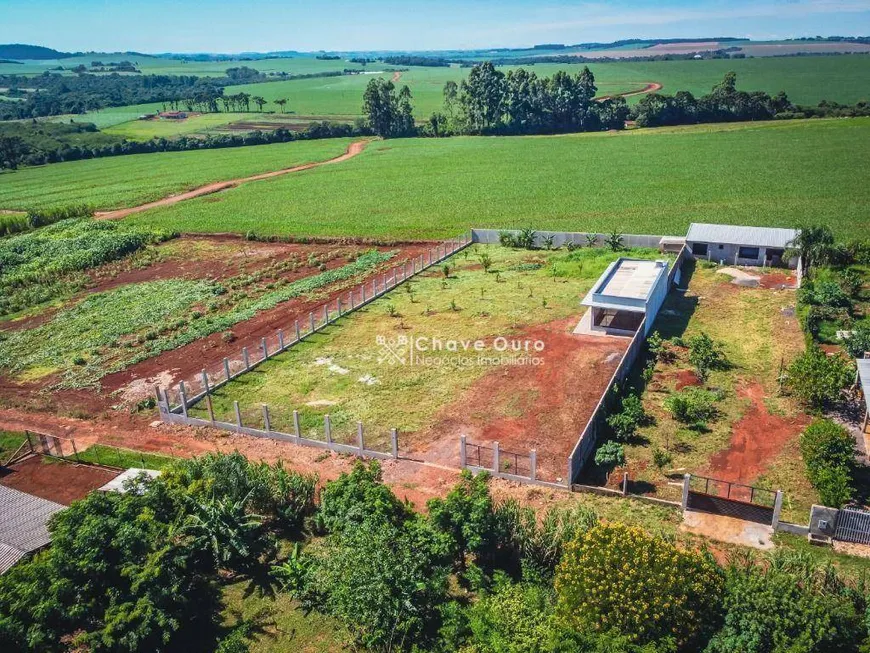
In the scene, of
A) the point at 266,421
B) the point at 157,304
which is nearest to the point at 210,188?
the point at 157,304

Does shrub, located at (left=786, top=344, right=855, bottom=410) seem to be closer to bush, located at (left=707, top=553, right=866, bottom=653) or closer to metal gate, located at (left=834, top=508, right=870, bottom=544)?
metal gate, located at (left=834, top=508, right=870, bottom=544)

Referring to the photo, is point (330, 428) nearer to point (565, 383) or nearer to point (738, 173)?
point (565, 383)

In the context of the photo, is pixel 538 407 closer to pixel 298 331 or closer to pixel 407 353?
pixel 407 353

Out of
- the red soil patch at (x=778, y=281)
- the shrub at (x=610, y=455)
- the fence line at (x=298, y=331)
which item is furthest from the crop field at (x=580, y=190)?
the shrub at (x=610, y=455)

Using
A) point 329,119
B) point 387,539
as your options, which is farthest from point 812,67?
point 387,539

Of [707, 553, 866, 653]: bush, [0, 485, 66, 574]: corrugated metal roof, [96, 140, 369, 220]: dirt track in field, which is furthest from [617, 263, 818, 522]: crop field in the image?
[96, 140, 369, 220]: dirt track in field

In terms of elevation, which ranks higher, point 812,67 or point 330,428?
point 812,67
